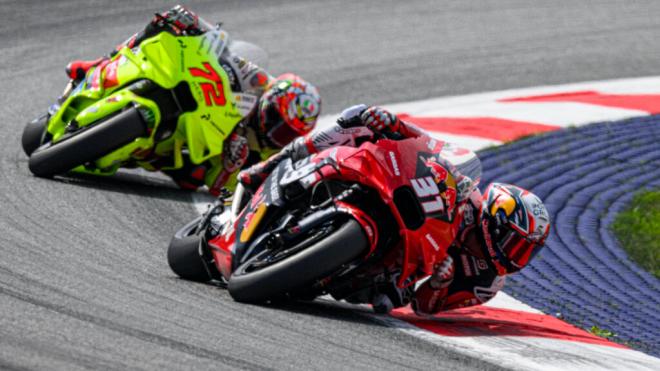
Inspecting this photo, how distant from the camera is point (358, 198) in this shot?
6109 mm

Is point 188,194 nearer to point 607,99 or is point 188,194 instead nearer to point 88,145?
point 88,145

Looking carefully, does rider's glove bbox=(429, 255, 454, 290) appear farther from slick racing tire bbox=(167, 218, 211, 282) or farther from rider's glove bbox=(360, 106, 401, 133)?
slick racing tire bbox=(167, 218, 211, 282)

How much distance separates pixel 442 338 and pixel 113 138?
3.43 meters

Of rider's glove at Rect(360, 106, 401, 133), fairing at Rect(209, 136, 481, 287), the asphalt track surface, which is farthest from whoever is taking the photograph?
rider's glove at Rect(360, 106, 401, 133)

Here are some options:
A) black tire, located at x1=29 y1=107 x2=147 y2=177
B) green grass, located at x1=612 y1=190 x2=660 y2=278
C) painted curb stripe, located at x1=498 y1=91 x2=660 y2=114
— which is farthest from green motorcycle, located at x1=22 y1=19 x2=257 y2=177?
painted curb stripe, located at x1=498 y1=91 x2=660 y2=114

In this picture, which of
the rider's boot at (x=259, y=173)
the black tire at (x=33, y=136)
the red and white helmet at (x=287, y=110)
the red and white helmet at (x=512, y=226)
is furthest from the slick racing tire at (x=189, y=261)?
the black tire at (x=33, y=136)

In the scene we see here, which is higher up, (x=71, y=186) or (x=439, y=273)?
(x=439, y=273)

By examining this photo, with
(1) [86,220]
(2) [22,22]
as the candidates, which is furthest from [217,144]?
(2) [22,22]

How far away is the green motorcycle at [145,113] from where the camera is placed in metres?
8.59

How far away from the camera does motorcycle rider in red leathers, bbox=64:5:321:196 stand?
30.3 feet

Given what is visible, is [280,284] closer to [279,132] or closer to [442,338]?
[442,338]

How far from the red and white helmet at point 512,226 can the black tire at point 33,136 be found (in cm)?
407

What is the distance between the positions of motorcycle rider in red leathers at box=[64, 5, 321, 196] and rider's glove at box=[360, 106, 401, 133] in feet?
9.30

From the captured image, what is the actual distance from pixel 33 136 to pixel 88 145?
106cm
